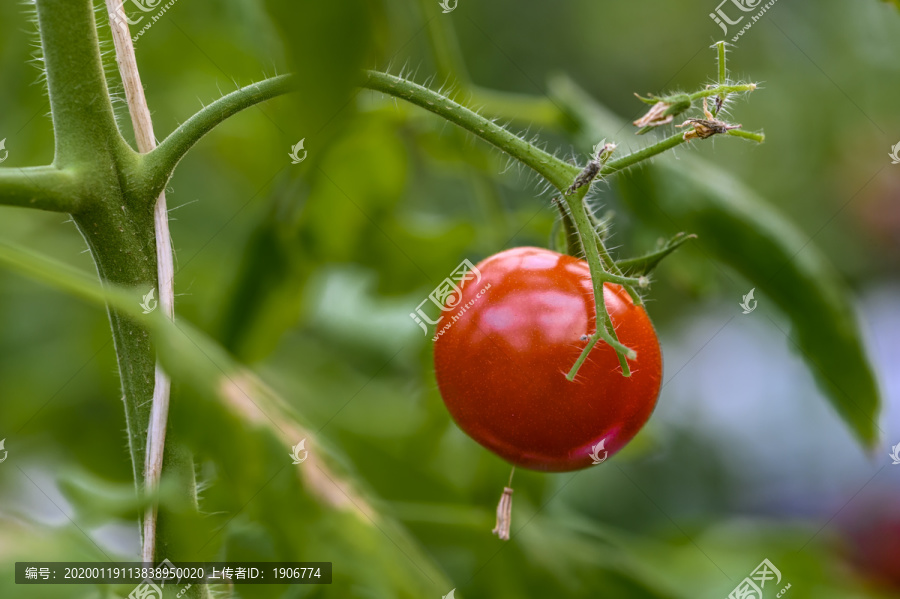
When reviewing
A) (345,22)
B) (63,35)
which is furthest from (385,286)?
(345,22)

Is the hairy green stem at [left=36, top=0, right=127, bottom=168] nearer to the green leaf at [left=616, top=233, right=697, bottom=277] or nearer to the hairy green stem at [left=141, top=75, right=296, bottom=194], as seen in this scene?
the hairy green stem at [left=141, top=75, right=296, bottom=194]

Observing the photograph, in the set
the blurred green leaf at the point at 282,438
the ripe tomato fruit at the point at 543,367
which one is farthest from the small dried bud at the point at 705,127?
the blurred green leaf at the point at 282,438

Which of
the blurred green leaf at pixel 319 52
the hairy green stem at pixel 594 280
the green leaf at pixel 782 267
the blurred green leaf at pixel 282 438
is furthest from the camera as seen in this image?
the green leaf at pixel 782 267

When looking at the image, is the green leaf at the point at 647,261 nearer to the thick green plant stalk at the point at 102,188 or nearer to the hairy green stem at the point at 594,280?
the hairy green stem at the point at 594,280

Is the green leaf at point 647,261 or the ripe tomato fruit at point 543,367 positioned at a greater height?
the green leaf at point 647,261

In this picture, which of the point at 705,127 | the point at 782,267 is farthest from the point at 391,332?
the point at 705,127

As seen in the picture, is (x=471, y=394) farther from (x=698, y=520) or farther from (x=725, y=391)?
(x=725, y=391)

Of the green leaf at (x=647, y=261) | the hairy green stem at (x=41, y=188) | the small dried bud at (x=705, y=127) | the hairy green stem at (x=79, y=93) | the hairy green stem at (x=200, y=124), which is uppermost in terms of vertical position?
the hairy green stem at (x=79, y=93)

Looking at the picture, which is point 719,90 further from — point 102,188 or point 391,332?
point 391,332

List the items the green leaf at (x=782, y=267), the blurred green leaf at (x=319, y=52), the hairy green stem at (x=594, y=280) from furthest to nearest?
the green leaf at (x=782, y=267) < the hairy green stem at (x=594, y=280) < the blurred green leaf at (x=319, y=52)
